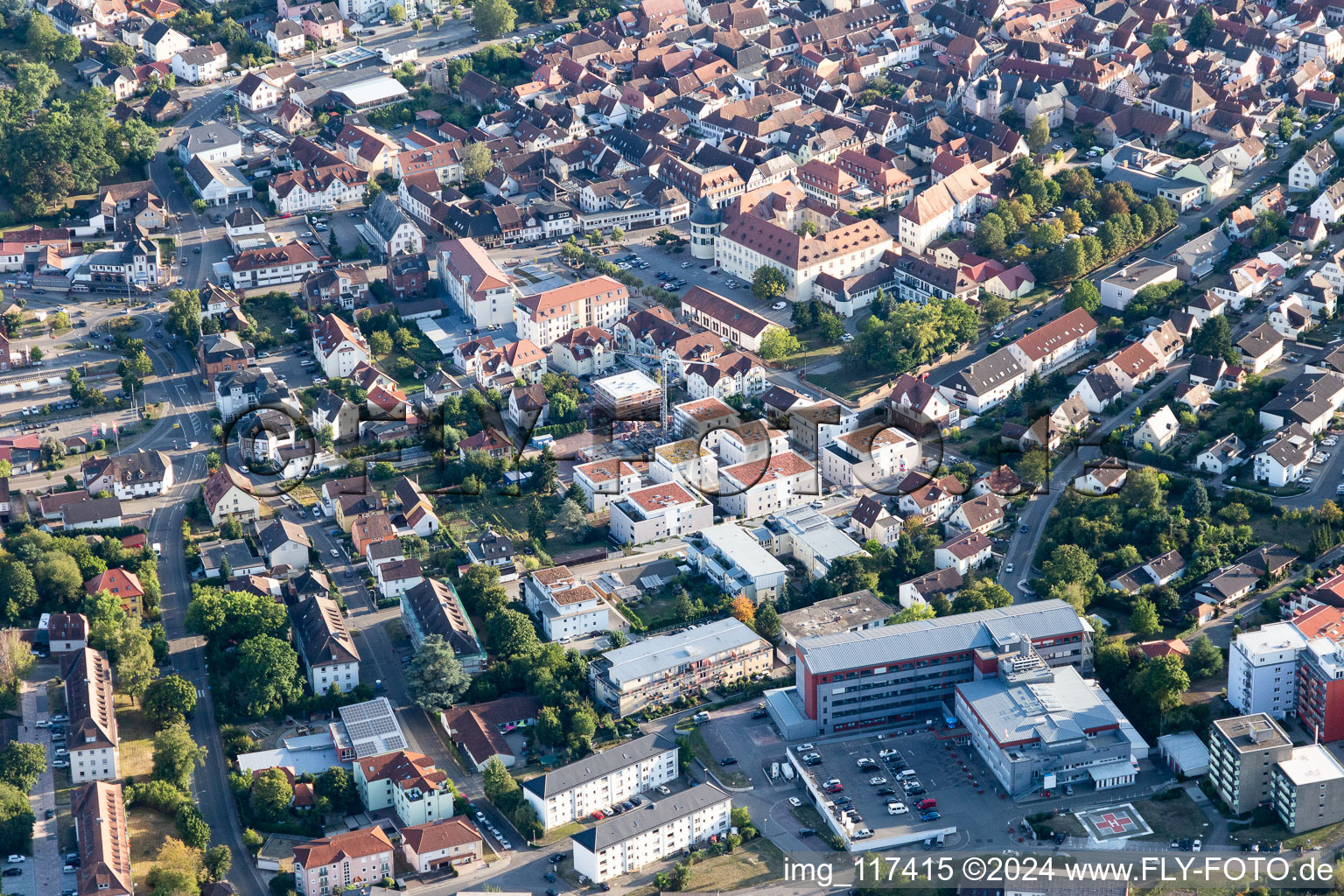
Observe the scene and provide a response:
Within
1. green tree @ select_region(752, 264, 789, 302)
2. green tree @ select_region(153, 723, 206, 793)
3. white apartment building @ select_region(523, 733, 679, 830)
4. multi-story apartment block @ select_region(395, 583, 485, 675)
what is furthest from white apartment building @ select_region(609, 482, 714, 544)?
green tree @ select_region(153, 723, 206, 793)

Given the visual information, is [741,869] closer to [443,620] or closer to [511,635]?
[511,635]

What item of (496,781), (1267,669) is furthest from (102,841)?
(1267,669)

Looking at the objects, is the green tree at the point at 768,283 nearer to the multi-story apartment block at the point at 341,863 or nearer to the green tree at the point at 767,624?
the green tree at the point at 767,624

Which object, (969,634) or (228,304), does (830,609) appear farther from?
(228,304)

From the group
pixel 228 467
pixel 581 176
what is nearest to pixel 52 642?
pixel 228 467

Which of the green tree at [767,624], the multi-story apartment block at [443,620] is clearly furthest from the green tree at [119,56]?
the green tree at [767,624]

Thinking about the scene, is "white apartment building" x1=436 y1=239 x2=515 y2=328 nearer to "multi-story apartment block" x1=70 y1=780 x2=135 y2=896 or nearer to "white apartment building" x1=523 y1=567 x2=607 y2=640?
"white apartment building" x1=523 y1=567 x2=607 y2=640
